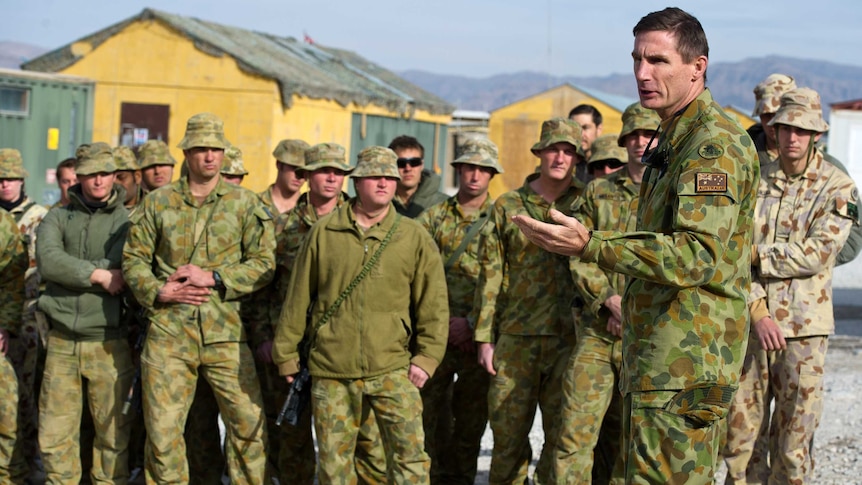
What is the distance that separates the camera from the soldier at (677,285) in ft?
A: 11.4

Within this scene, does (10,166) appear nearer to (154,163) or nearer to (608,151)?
(154,163)

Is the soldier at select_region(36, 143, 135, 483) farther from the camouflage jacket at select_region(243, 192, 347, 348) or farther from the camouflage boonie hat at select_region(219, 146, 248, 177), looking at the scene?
the camouflage boonie hat at select_region(219, 146, 248, 177)

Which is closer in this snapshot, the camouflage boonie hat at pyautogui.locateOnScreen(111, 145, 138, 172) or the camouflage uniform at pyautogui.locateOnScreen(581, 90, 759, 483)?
the camouflage uniform at pyautogui.locateOnScreen(581, 90, 759, 483)

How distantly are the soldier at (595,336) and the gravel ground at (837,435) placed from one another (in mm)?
1740

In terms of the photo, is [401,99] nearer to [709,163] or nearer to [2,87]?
[2,87]

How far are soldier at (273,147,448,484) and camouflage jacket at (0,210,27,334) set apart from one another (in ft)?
6.60

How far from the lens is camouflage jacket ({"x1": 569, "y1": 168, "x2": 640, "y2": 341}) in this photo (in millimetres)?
5738

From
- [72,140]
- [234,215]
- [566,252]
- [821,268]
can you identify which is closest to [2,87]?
[72,140]

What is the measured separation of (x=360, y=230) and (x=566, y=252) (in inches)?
101

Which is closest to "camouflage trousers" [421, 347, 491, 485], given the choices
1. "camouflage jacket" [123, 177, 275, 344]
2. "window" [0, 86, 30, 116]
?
"camouflage jacket" [123, 177, 275, 344]

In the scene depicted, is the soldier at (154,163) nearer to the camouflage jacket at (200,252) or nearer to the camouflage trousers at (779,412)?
the camouflage jacket at (200,252)

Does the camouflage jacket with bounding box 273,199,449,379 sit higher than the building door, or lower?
lower

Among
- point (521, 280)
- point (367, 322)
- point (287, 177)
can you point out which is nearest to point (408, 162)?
point (287, 177)

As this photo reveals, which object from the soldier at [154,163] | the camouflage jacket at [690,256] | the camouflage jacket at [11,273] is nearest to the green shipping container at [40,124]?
the soldier at [154,163]
